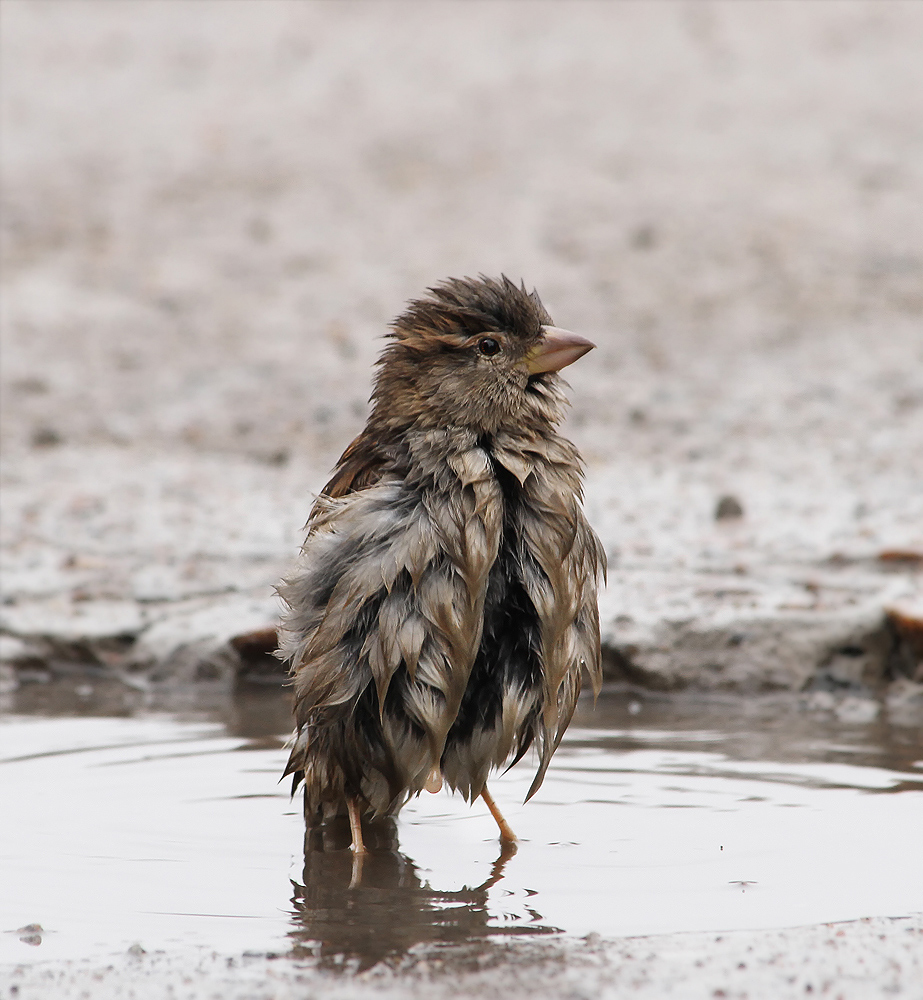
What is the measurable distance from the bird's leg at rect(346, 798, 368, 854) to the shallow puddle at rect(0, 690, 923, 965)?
0.10 feet

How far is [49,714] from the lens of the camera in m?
5.11

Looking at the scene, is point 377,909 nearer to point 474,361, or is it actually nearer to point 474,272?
point 474,361

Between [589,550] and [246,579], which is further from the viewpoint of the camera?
[246,579]

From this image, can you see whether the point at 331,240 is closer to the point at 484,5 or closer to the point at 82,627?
the point at 484,5

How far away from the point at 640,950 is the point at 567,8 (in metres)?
13.8

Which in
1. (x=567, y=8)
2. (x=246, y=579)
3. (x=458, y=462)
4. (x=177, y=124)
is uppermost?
(x=567, y=8)

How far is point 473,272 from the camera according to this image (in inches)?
447

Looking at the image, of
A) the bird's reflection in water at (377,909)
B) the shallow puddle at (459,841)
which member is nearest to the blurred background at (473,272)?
the shallow puddle at (459,841)

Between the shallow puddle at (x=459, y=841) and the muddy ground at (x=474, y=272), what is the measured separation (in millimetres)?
416

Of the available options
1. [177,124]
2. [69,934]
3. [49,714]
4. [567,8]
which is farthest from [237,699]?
[567,8]

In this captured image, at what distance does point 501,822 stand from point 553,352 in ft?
4.05

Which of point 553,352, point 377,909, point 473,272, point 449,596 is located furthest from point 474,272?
point 377,909

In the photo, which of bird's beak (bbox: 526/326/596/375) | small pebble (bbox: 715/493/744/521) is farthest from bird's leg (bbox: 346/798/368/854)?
small pebble (bbox: 715/493/744/521)

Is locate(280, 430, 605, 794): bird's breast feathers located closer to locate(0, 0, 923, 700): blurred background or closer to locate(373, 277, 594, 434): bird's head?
locate(373, 277, 594, 434): bird's head
